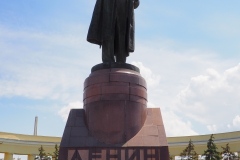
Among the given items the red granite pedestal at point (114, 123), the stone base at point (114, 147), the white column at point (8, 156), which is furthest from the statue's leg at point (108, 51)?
the white column at point (8, 156)

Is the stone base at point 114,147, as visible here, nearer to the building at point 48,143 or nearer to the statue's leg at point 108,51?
the statue's leg at point 108,51

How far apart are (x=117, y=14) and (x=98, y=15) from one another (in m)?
0.49

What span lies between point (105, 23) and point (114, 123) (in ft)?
8.59

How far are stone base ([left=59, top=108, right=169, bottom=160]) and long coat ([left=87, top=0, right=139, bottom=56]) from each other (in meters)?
2.37

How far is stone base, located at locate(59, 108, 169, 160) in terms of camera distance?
297 inches

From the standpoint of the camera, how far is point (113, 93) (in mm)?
8234

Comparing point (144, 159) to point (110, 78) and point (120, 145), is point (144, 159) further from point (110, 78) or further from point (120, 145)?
point (110, 78)

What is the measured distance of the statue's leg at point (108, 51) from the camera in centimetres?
912

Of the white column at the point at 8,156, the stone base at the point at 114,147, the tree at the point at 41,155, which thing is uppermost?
the white column at the point at 8,156

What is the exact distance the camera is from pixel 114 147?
761 centimetres

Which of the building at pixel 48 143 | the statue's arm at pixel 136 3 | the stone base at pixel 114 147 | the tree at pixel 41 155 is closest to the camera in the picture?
the stone base at pixel 114 147

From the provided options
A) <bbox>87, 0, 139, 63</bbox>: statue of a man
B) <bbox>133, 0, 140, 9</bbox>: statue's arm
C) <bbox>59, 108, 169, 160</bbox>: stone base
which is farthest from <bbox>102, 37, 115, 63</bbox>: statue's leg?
<bbox>59, 108, 169, 160</bbox>: stone base

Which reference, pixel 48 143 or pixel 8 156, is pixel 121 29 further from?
pixel 8 156

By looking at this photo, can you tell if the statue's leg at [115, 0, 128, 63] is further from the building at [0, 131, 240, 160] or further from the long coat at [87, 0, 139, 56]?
the building at [0, 131, 240, 160]
